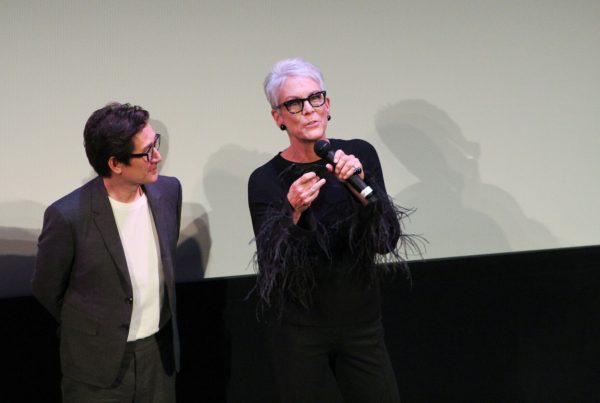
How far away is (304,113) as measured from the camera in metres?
1.92

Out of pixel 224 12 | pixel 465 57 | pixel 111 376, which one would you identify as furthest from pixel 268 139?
pixel 111 376

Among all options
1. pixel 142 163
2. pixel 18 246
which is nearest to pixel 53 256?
pixel 142 163

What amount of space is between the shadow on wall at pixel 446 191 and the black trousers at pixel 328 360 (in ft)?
3.39

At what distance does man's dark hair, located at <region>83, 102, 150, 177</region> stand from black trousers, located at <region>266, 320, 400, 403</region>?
0.71 metres

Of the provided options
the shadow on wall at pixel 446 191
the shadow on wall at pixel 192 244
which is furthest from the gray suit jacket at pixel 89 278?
the shadow on wall at pixel 446 191

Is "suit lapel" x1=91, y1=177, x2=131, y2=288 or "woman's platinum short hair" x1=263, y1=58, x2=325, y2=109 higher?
"woman's platinum short hair" x1=263, y1=58, x2=325, y2=109

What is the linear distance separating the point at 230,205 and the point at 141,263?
29.3 inches

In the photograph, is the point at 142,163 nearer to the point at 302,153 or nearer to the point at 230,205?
the point at 302,153

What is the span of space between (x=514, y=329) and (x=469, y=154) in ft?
2.69

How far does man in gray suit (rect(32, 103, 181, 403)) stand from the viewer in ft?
6.46

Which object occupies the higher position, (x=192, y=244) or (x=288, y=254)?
(x=192, y=244)

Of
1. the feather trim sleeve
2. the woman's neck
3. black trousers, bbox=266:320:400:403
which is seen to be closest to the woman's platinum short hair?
the woman's neck

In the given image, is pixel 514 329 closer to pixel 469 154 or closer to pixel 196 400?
pixel 469 154

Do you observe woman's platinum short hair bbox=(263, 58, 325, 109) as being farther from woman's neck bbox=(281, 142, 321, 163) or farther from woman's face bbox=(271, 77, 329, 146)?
woman's neck bbox=(281, 142, 321, 163)
